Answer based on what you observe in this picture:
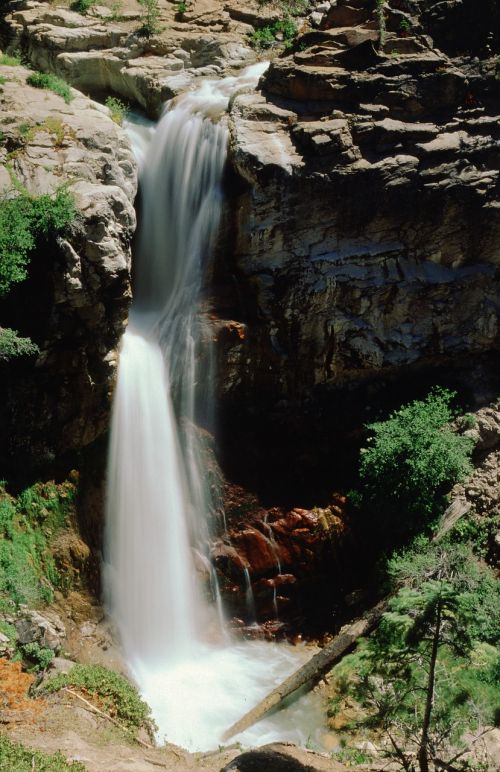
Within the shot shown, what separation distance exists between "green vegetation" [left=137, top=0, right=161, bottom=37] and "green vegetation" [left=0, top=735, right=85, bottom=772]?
17713mm

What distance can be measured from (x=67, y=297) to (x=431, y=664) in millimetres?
8107

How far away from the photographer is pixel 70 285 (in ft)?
34.4

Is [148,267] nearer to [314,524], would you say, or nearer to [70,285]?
[70,285]

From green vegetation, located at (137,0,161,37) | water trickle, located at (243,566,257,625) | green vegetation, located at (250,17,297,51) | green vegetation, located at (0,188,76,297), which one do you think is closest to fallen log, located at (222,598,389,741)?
water trickle, located at (243,566,257,625)

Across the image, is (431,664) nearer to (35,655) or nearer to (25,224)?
(35,655)

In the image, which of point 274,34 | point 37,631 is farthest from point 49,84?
point 37,631

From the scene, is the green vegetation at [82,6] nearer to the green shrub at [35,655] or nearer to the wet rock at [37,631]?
the wet rock at [37,631]

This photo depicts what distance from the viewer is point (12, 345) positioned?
389 inches

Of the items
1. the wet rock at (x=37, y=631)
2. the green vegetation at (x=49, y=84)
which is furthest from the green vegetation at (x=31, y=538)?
the green vegetation at (x=49, y=84)

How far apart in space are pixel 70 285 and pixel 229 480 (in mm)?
5749

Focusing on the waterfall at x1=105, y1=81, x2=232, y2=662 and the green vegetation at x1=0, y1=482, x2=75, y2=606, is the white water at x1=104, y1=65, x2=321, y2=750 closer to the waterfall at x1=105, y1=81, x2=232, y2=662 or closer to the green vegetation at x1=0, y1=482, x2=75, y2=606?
the waterfall at x1=105, y1=81, x2=232, y2=662

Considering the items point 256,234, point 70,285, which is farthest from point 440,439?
point 70,285

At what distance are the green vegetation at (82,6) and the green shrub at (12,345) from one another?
12746 millimetres

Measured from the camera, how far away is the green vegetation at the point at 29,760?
6246 mm
